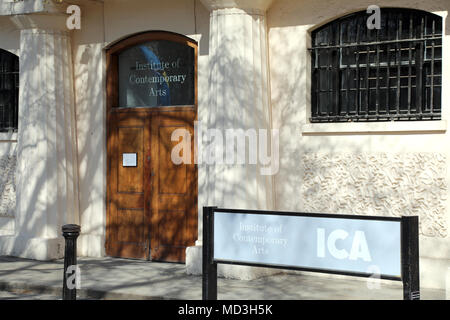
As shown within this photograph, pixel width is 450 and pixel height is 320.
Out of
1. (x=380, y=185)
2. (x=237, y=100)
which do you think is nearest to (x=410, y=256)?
(x=380, y=185)

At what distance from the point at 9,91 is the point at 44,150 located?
75.7 inches

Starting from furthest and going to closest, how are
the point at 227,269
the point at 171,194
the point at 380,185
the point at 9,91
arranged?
the point at 9,91 < the point at 171,194 < the point at 227,269 < the point at 380,185

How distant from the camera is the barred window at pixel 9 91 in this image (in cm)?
1309

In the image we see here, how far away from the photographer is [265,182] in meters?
10.3

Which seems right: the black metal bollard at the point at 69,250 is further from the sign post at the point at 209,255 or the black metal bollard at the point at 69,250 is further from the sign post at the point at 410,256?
the sign post at the point at 410,256

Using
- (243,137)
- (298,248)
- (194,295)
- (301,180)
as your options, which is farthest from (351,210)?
(298,248)

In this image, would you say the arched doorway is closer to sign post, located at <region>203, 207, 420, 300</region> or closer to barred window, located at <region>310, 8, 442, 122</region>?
barred window, located at <region>310, 8, 442, 122</region>

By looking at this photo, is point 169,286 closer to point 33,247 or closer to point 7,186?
point 33,247

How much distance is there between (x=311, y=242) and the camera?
645 centimetres

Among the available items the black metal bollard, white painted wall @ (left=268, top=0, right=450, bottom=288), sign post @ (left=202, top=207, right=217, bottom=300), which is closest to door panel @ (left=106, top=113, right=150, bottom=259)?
white painted wall @ (left=268, top=0, right=450, bottom=288)

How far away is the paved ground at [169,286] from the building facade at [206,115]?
1.61ft

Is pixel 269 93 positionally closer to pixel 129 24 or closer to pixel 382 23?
pixel 382 23

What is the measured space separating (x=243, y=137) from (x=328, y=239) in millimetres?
3932
